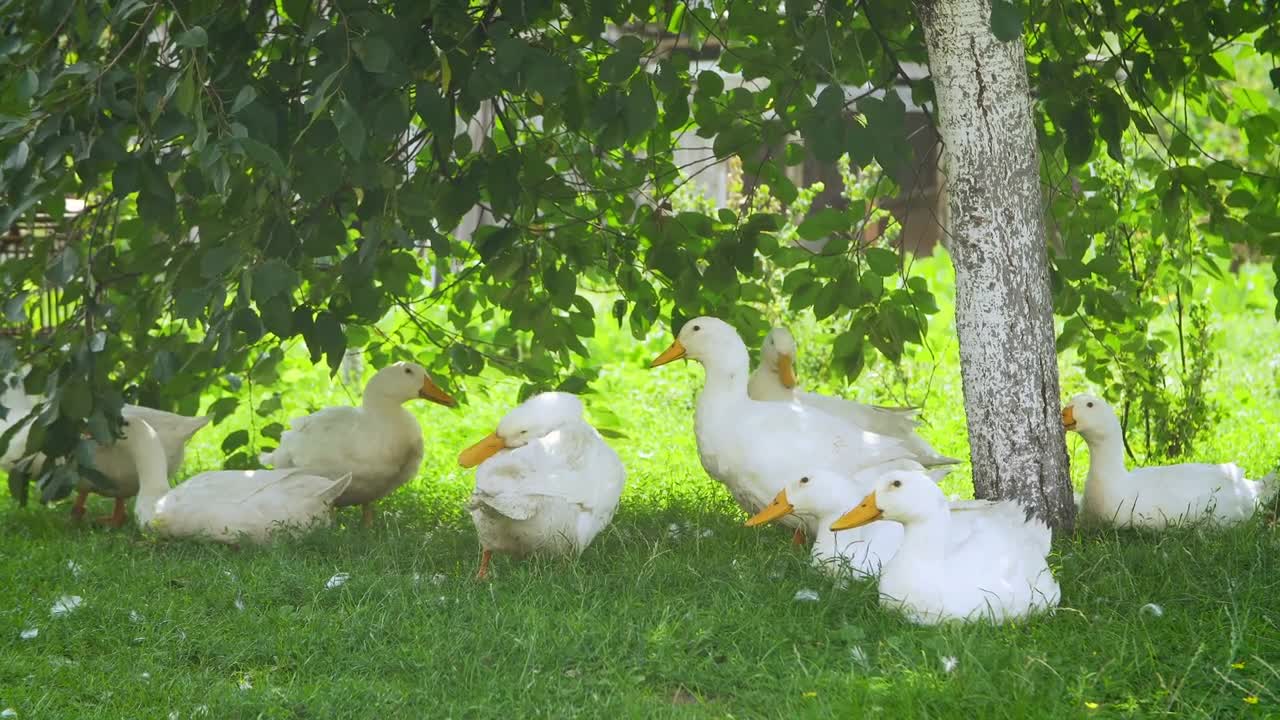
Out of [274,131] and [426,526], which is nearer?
[274,131]

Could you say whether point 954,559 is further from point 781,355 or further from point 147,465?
point 147,465

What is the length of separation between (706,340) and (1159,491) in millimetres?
1648

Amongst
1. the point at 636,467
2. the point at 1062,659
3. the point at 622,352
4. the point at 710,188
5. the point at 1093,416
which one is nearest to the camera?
the point at 1062,659

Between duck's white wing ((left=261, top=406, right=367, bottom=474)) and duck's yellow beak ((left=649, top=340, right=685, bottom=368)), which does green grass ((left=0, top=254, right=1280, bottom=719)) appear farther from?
duck's yellow beak ((left=649, top=340, right=685, bottom=368))

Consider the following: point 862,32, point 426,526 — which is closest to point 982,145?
point 862,32

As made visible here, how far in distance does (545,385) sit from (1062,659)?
2.76 m

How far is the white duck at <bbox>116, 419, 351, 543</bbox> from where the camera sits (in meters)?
5.07

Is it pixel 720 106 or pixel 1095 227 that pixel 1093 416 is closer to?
pixel 1095 227

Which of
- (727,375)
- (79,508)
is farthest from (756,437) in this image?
(79,508)

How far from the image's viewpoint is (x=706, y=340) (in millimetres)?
5160

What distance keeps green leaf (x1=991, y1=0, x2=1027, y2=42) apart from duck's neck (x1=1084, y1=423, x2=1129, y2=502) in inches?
72.5

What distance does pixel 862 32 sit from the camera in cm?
523

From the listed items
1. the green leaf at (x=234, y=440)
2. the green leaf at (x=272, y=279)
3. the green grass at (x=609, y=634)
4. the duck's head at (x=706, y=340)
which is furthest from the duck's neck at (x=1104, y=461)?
the green leaf at (x=234, y=440)

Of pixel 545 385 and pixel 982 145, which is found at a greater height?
pixel 982 145
